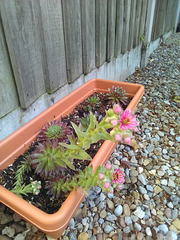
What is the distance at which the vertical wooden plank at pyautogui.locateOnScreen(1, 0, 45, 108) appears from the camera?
1162 millimetres

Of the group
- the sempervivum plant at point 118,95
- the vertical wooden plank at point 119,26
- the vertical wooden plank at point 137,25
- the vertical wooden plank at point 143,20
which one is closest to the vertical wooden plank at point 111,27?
the vertical wooden plank at point 119,26

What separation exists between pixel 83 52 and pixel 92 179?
138 cm

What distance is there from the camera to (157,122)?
2207mm

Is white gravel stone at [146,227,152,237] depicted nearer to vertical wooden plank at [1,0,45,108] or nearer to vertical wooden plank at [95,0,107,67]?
vertical wooden plank at [1,0,45,108]

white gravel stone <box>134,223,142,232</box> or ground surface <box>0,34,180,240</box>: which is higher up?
ground surface <box>0,34,180,240</box>

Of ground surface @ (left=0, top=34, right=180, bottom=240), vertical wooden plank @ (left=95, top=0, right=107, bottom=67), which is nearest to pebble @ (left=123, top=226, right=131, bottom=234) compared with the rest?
ground surface @ (left=0, top=34, right=180, bottom=240)

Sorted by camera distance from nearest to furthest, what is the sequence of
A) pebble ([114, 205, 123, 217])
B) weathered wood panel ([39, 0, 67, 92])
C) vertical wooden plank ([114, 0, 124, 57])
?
pebble ([114, 205, 123, 217]), weathered wood panel ([39, 0, 67, 92]), vertical wooden plank ([114, 0, 124, 57])

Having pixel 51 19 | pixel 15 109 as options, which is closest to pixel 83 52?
pixel 51 19

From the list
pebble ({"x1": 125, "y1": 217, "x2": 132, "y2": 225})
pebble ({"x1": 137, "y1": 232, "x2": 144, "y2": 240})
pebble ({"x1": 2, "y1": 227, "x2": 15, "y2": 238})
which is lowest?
pebble ({"x1": 137, "y1": 232, "x2": 144, "y2": 240})

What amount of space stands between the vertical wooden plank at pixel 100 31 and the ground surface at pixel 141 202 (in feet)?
2.73

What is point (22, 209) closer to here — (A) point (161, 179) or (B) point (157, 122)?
(A) point (161, 179)

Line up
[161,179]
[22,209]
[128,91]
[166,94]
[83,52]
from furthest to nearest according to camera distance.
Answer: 1. [166,94]
2. [128,91]
3. [83,52]
4. [161,179]
5. [22,209]

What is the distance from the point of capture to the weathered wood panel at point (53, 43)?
56.2 inches

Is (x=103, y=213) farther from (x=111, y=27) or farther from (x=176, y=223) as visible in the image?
(x=111, y=27)
